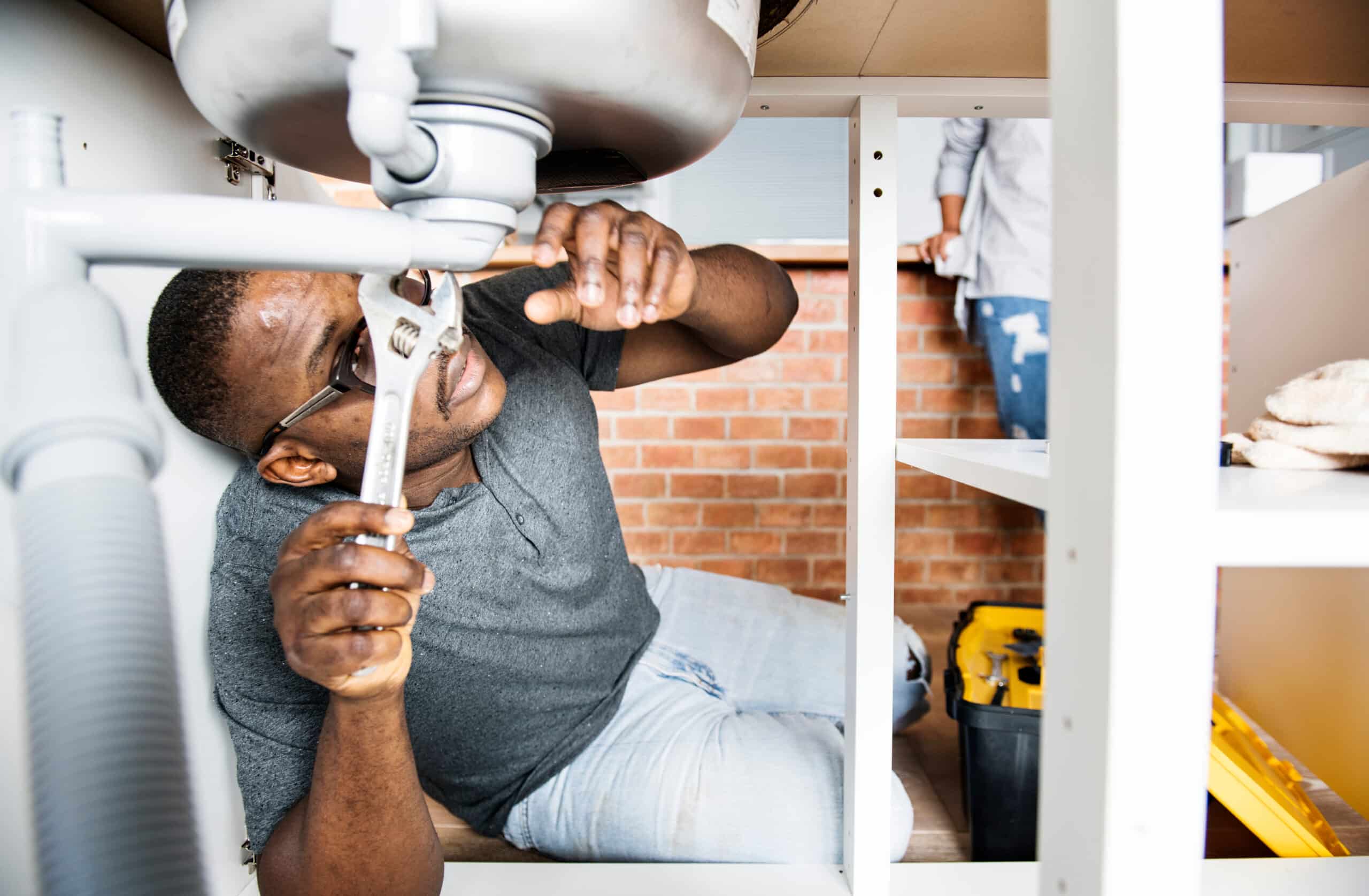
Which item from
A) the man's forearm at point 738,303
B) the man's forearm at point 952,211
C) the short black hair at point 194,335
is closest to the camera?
the short black hair at point 194,335

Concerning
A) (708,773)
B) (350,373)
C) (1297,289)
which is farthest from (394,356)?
(1297,289)

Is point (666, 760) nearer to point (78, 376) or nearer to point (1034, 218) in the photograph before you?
point (78, 376)

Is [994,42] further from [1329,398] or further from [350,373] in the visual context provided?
[350,373]

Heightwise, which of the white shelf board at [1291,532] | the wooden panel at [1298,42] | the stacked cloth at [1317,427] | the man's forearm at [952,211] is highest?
the man's forearm at [952,211]

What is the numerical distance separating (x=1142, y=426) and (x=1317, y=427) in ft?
1.10

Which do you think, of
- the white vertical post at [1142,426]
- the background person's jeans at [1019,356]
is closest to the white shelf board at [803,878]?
the white vertical post at [1142,426]

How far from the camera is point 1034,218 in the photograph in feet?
5.31

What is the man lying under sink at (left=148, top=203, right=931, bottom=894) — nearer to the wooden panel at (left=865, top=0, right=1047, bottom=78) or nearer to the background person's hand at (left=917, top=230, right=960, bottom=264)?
the wooden panel at (left=865, top=0, right=1047, bottom=78)

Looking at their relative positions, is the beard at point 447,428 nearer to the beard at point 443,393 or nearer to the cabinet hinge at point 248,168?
the beard at point 443,393

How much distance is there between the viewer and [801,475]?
2.03 m

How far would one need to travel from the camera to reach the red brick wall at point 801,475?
199 cm

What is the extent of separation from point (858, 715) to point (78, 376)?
0.63 metres

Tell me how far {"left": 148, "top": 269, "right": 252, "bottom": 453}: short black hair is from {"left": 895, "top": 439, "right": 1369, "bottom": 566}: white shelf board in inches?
23.7

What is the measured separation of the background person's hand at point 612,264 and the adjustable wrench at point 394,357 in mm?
72
